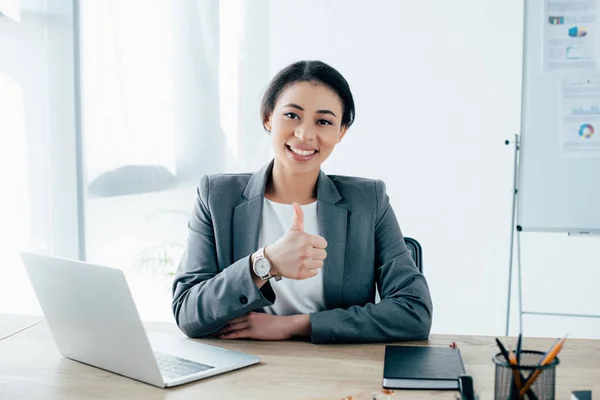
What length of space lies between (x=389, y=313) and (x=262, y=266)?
32 centimetres

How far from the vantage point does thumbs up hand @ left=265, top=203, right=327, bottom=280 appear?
1.52 metres

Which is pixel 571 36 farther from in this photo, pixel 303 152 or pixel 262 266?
pixel 262 266

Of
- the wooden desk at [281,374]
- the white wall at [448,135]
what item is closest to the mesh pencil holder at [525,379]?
the wooden desk at [281,374]

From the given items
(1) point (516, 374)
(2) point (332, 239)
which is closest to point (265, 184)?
(2) point (332, 239)

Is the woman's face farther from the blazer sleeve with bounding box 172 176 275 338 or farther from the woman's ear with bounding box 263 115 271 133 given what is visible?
the blazer sleeve with bounding box 172 176 275 338

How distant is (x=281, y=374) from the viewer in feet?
4.26

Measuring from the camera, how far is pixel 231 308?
1.56m

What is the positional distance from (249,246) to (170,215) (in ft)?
5.93

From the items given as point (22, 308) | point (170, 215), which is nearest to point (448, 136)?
point (170, 215)

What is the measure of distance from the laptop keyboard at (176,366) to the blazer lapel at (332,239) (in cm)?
53

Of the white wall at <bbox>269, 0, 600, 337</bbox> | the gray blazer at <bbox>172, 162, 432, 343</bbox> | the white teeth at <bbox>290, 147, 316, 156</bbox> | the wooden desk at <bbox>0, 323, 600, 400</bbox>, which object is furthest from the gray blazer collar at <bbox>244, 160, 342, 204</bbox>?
the white wall at <bbox>269, 0, 600, 337</bbox>

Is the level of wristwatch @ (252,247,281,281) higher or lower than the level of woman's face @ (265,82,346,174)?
lower

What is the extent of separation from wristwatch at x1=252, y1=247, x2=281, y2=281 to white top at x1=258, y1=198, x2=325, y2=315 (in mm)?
286

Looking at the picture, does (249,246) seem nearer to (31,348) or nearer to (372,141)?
(31,348)
